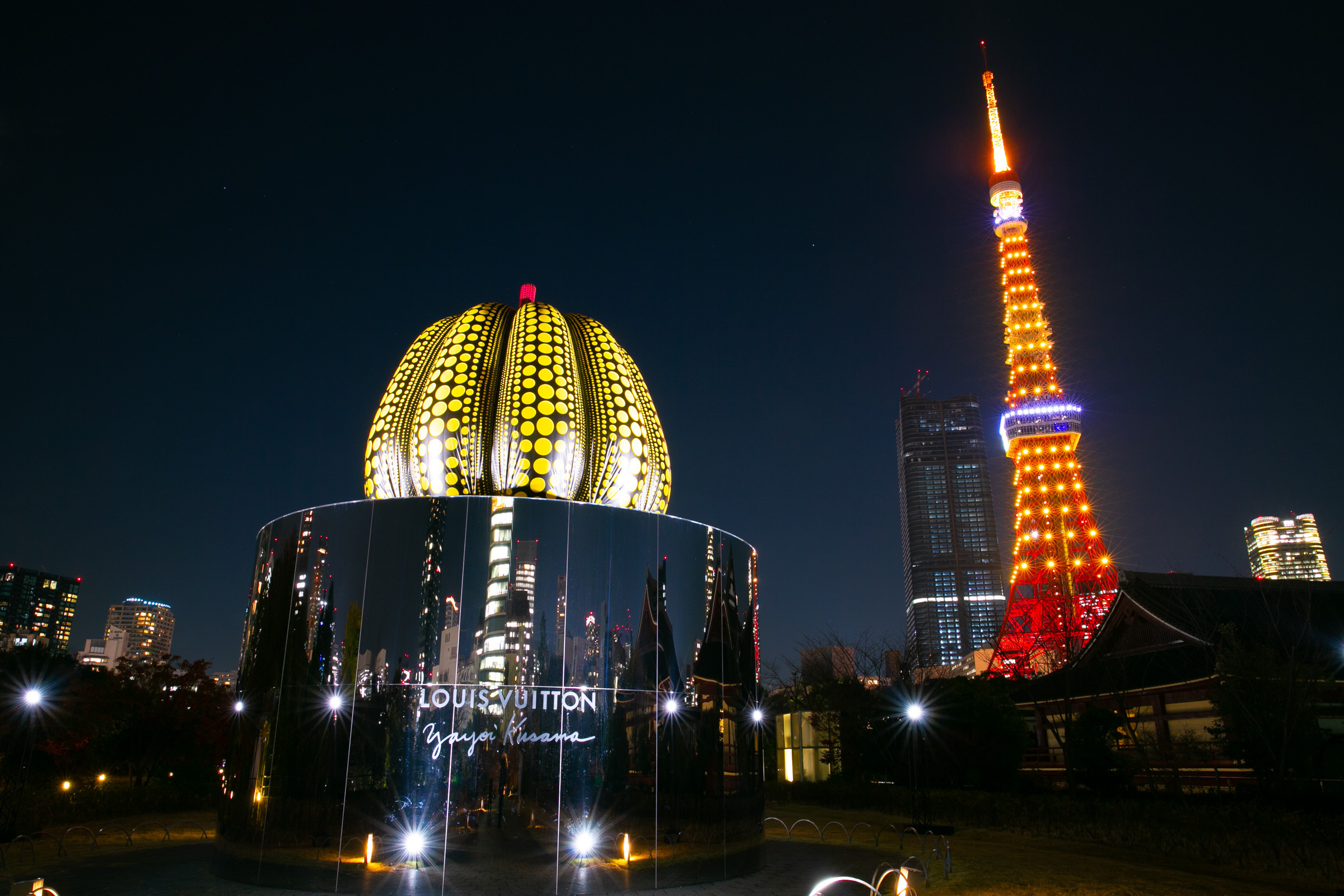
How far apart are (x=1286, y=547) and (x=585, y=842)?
17581cm

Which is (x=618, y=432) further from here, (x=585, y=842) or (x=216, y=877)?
(x=216, y=877)

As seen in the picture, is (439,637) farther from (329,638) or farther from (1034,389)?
(1034,389)

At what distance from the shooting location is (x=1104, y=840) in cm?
1933

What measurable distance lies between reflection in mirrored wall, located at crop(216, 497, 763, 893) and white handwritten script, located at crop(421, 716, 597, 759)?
0.9 inches

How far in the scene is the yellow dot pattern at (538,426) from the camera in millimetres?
13992

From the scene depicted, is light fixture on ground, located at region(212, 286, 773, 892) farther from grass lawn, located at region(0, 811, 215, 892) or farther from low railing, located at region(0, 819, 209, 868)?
low railing, located at region(0, 819, 209, 868)

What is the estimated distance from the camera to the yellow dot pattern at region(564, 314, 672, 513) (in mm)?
14672

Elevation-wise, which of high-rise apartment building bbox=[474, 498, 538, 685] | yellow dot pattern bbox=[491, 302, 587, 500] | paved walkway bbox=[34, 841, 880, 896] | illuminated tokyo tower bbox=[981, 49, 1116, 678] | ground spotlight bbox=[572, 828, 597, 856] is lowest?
paved walkway bbox=[34, 841, 880, 896]

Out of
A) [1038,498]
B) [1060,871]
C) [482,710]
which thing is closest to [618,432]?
[482,710]

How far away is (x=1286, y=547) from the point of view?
14862cm

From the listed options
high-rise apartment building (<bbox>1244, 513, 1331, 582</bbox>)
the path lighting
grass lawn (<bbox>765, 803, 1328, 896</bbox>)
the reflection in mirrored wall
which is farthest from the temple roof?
high-rise apartment building (<bbox>1244, 513, 1331, 582</bbox>)

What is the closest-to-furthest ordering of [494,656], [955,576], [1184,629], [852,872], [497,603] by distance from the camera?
[494,656] < [497,603] < [852,872] < [1184,629] < [955,576]

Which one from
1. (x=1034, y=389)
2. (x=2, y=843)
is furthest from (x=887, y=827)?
(x=1034, y=389)

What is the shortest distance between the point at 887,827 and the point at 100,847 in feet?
60.3
